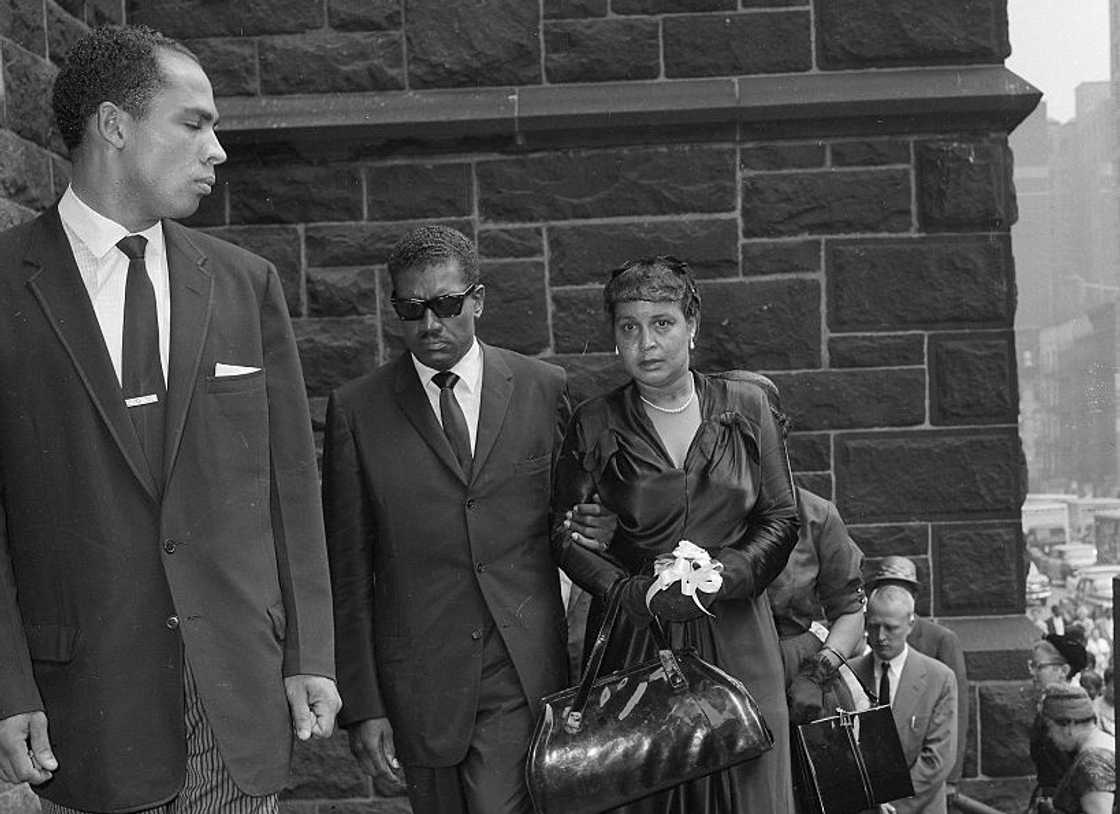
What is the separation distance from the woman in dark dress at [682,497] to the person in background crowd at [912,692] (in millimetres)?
1345

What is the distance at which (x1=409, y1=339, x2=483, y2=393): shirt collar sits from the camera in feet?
12.9

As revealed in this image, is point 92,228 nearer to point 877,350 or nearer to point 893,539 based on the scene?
point 877,350

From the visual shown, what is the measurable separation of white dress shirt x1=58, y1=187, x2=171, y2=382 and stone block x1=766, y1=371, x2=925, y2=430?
3.17 m

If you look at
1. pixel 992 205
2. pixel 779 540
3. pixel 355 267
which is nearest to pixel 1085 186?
pixel 992 205

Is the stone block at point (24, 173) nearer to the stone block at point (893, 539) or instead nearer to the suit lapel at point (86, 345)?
the suit lapel at point (86, 345)

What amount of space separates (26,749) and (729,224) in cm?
364

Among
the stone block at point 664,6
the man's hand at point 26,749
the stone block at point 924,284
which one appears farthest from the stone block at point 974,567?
the man's hand at point 26,749

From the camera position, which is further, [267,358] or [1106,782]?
[1106,782]

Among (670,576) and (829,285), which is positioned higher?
(829,285)

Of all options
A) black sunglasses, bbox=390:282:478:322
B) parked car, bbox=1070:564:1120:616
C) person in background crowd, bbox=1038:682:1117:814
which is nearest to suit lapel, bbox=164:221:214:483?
black sunglasses, bbox=390:282:478:322

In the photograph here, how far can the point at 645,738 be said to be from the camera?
3.55 m

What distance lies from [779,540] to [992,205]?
2570 millimetres

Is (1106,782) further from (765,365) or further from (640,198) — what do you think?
(640,198)

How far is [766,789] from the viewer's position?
3.74 meters
